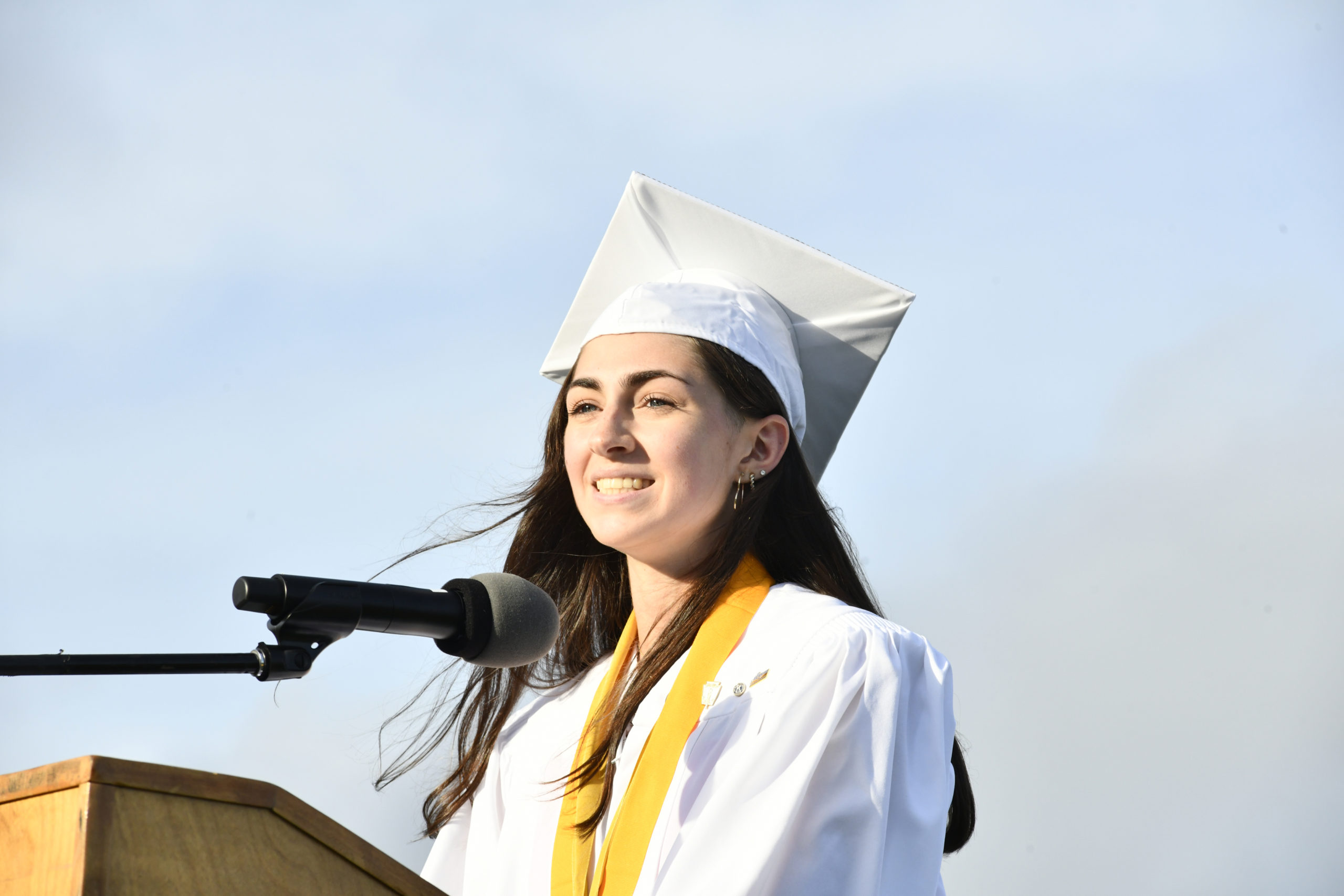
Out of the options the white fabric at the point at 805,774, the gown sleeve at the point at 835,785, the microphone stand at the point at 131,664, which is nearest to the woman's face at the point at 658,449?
the white fabric at the point at 805,774

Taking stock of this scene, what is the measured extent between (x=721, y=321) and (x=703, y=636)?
0.89 meters

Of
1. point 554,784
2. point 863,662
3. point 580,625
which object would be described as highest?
point 863,662

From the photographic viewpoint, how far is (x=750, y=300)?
363cm

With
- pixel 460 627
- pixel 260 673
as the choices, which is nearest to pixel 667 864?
pixel 460 627

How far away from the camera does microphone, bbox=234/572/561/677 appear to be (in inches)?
69.2

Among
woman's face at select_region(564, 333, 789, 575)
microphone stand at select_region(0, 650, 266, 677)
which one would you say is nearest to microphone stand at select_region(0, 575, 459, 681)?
microphone stand at select_region(0, 650, 266, 677)

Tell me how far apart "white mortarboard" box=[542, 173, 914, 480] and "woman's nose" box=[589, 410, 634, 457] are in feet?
1.00

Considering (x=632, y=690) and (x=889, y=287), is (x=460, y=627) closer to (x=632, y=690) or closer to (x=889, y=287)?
(x=632, y=690)

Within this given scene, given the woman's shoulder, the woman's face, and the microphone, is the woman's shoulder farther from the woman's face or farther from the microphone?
the microphone

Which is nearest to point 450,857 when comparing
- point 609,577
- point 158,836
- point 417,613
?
point 609,577

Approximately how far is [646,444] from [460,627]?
1.36m

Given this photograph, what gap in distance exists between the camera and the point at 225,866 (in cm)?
158

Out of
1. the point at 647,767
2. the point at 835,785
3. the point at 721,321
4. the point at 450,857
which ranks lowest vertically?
the point at 450,857

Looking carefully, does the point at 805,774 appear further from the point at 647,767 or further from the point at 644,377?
the point at 644,377
